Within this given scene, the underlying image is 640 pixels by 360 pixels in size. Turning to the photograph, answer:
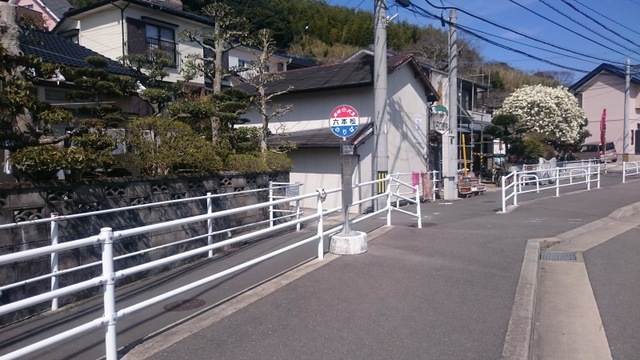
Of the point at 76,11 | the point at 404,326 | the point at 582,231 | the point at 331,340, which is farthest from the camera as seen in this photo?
the point at 76,11

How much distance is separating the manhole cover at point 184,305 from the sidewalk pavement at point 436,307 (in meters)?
0.50

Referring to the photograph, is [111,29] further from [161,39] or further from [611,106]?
[611,106]

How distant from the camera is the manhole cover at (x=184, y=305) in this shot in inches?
223

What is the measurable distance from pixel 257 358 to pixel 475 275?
3.72 metres

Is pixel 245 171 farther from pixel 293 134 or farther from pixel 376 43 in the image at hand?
pixel 293 134

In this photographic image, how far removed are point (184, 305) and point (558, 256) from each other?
20.5 feet

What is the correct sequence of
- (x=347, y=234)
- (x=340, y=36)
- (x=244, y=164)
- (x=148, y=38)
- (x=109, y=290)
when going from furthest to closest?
(x=340, y=36) → (x=148, y=38) → (x=244, y=164) → (x=347, y=234) → (x=109, y=290)

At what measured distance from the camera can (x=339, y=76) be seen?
20797 millimetres

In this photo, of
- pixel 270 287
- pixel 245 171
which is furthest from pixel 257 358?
pixel 245 171

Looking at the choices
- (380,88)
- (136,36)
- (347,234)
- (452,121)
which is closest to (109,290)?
(347,234)

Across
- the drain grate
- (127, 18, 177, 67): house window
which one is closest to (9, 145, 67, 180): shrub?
the drain grate

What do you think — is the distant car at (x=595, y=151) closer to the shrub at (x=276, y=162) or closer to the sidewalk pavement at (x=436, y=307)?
the shrub at (x=276, y=162)

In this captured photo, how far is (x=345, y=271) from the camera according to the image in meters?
→ 6.66

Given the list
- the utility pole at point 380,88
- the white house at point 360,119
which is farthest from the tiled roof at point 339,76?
the utility pole at point 380,88
